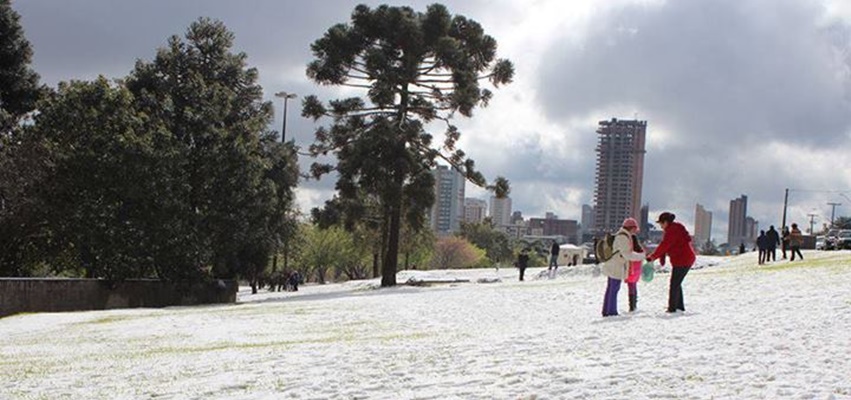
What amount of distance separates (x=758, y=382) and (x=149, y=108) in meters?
37.4

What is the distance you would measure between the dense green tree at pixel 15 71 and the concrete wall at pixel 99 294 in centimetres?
990

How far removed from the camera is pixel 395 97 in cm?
4388

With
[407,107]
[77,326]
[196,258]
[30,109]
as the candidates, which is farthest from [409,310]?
[30,109]

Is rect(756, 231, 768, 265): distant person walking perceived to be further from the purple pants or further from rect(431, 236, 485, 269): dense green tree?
rect(431, 236, 485, 269): dense green tree

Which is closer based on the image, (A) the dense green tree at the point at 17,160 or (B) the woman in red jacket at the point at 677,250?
(B) the woman in red jacket at the point at 677,250

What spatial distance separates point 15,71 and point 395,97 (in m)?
16.9

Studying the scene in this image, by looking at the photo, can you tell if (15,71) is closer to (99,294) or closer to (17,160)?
(17,160)

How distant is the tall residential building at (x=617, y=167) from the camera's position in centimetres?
18025

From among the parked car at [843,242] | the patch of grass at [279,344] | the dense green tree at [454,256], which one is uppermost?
the parked car at [843,242]

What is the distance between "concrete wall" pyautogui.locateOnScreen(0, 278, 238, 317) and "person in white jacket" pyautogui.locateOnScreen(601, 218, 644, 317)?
68.0ft

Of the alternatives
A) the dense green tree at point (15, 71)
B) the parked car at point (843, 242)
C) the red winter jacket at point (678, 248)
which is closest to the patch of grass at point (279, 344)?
the red winter jacket at point (678, 248)

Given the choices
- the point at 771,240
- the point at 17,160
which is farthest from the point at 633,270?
the point at 17,160

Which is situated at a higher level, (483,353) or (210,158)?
(210,158)

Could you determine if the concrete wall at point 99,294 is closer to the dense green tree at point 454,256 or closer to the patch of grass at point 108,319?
the patch of grass at point 108,319
